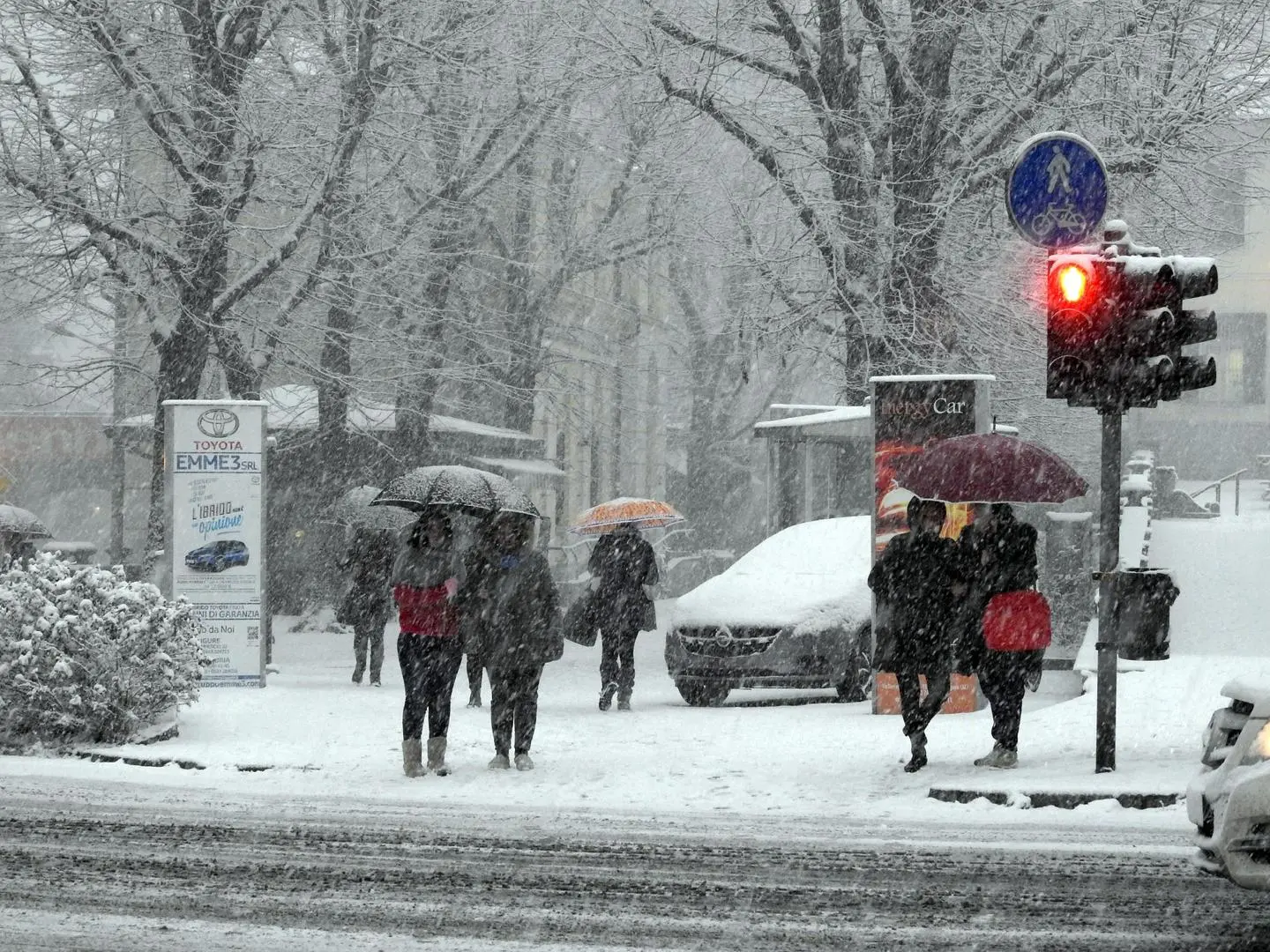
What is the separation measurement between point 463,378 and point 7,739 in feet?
52.7

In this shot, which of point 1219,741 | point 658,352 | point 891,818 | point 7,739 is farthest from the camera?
point 658,352

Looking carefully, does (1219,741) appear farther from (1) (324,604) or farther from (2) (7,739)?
(1) (324,604)

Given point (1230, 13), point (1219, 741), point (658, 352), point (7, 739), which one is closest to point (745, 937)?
point (1219, 741)

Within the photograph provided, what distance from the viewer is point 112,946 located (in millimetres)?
6223

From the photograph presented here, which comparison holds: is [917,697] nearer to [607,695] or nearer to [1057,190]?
[1057,190]

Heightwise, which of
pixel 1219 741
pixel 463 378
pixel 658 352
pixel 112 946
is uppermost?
pixel 658 352

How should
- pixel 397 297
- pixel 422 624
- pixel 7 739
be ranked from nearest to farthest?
pixel 422 624 → pixel 7 739 → pixel 397 297

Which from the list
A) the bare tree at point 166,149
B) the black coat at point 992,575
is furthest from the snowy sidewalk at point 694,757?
the bare tree at point 166,149

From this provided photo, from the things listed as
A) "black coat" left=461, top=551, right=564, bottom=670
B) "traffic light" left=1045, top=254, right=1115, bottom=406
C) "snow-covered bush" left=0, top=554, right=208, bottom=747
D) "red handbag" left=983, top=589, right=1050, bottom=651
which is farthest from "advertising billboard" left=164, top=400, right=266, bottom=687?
"traffic light" left=1045, top=254, right=1115, bottom=406

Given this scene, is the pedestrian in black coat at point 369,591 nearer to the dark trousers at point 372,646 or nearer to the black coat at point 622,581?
the dark trousers at point 372,646

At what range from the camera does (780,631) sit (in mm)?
16062

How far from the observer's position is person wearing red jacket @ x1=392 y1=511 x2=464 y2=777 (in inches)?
436

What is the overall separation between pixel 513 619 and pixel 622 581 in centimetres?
512

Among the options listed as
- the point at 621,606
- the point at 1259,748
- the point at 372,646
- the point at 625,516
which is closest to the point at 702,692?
the point at 621,606
